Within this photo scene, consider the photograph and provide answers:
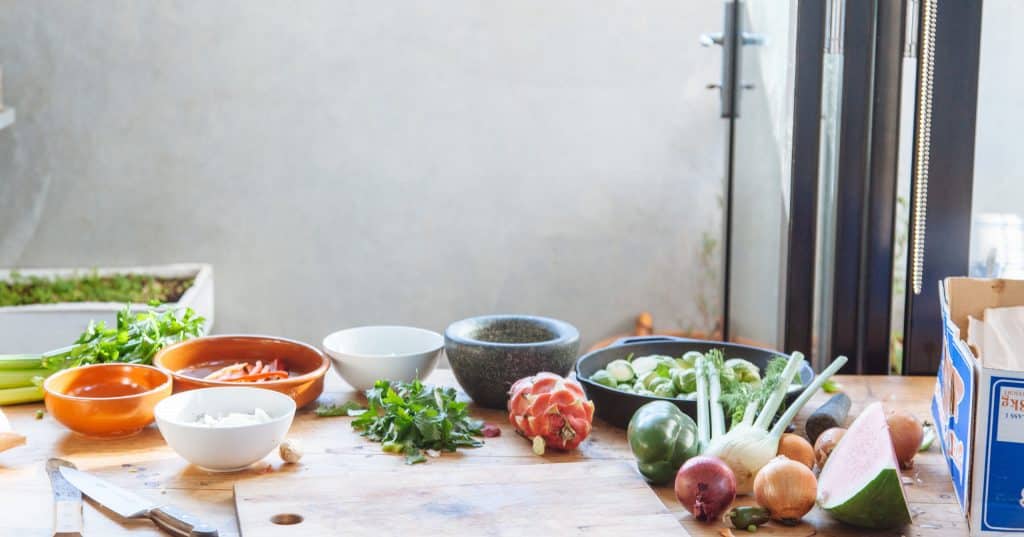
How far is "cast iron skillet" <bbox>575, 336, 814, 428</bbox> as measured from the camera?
1.73 meters

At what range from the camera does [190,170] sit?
12.5 ft

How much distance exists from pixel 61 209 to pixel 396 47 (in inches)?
51.7

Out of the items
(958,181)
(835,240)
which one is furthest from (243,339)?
(958,181)

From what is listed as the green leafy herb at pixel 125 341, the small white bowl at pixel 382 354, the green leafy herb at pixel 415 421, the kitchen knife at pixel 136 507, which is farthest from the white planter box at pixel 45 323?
the kitchen knife at pixel 136 507

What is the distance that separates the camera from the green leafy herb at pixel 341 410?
1.83 meters

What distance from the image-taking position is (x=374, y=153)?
3.90m

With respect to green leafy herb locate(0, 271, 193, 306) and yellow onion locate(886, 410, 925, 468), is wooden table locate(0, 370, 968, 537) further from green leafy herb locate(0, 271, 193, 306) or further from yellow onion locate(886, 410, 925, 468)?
green leafy herb locate(0, 271, 193, 306)

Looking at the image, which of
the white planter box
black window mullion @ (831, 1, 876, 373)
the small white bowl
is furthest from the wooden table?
the white planter box

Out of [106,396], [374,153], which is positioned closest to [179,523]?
[106,396]

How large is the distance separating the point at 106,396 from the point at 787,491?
1080 millimetres

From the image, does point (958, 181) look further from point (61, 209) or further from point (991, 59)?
point (61, 209)

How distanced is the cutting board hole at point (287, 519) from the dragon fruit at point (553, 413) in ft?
1.39

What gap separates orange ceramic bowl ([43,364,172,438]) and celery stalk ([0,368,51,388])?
14 cm

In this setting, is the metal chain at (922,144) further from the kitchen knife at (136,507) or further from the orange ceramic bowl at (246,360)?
the kitchen knife at (136,507)
